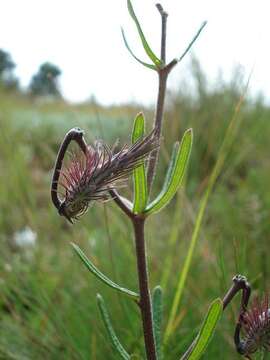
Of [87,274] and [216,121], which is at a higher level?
[216,121]

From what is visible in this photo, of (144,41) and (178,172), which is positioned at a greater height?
(144,41)

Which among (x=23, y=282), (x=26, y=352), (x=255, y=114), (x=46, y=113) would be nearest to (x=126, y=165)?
(x=26, y=352)

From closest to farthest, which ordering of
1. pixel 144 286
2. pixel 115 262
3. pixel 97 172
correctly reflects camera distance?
pixel 97 172 → pixel 144 286 → pixel 115 262

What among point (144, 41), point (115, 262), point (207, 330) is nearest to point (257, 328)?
point (207, 330)

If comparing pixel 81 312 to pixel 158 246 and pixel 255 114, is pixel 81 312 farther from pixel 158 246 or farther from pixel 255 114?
pixel 255 114

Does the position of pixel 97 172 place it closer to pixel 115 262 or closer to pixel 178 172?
pixel 178 172

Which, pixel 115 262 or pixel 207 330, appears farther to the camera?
pixel 115 262
